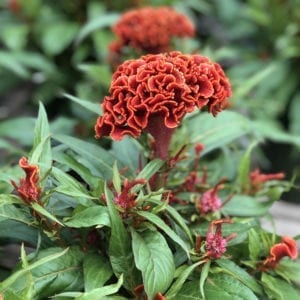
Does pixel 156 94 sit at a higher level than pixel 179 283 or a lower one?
higher

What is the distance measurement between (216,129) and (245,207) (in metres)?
0.30

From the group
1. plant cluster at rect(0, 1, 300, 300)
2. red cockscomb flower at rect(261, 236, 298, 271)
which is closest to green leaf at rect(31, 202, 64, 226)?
plant cluster at rect(0, 1, 300, 300)

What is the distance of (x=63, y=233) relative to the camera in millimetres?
1539

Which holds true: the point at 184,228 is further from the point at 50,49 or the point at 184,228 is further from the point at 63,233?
the point at 50,49

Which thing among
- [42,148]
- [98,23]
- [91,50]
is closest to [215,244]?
[42,148]

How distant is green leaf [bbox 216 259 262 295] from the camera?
150cm

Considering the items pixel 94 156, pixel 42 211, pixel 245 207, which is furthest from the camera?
pixel 245 207

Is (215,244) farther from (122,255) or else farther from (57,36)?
(57,36)

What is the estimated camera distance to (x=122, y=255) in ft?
4.67

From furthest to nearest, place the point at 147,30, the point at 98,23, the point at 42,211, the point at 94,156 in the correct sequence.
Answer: the point at 98,23 < the point at 147,30 < the point at 94,156 < the point at 42,211

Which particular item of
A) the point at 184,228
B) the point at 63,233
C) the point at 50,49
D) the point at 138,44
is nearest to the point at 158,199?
the point at 184,228

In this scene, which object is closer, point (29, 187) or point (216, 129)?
point (29, 187)

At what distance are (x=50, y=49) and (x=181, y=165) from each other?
1422 mm

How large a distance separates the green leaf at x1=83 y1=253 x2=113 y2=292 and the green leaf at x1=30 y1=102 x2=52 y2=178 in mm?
237
